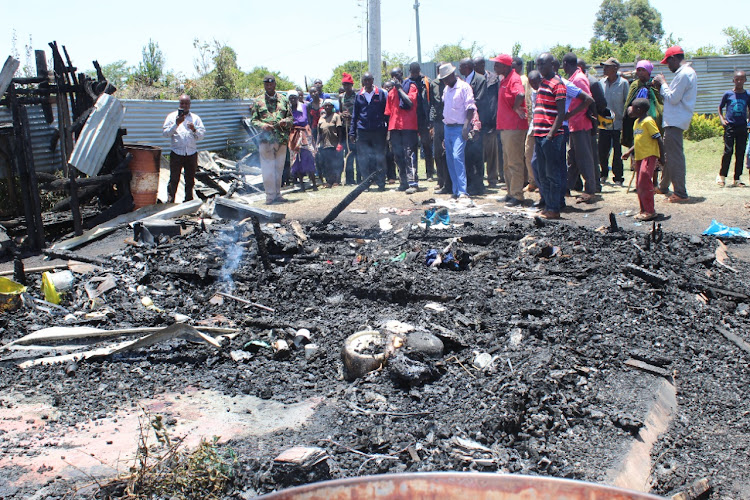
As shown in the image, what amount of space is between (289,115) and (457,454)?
9.11m

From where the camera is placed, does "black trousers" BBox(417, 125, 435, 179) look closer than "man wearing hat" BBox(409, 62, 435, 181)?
No

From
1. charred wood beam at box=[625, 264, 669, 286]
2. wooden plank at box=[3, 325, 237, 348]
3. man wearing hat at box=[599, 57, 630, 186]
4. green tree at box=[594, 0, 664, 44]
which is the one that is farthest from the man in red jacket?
green tree at box=[594, 0, 664, 44]

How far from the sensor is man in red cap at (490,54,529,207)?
9.80 meters

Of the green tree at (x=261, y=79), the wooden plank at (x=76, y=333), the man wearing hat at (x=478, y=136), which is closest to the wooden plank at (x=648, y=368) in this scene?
the wooden plank at (x=76, y=333)

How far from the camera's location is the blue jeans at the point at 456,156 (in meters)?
10.3

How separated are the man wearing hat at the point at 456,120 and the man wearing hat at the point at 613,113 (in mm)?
2534

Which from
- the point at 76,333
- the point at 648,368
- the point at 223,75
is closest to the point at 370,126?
the point at 76,333

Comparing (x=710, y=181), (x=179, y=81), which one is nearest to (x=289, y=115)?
(x=710, y=181)

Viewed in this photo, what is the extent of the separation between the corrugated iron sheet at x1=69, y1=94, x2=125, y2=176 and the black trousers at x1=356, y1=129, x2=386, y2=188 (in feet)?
15.2

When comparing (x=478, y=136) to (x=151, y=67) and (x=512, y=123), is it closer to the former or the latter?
(x=512, y=123)

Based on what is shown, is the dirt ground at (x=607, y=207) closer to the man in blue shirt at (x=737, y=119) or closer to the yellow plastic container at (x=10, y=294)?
the man in blue shirt at (x=737, y=119)

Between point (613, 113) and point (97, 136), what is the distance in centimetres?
890

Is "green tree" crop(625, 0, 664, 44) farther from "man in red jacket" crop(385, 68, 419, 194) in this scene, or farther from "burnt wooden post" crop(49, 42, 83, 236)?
"burnt wooden post" crop(49, 42, 83, 236)

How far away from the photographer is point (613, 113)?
1084 cm
